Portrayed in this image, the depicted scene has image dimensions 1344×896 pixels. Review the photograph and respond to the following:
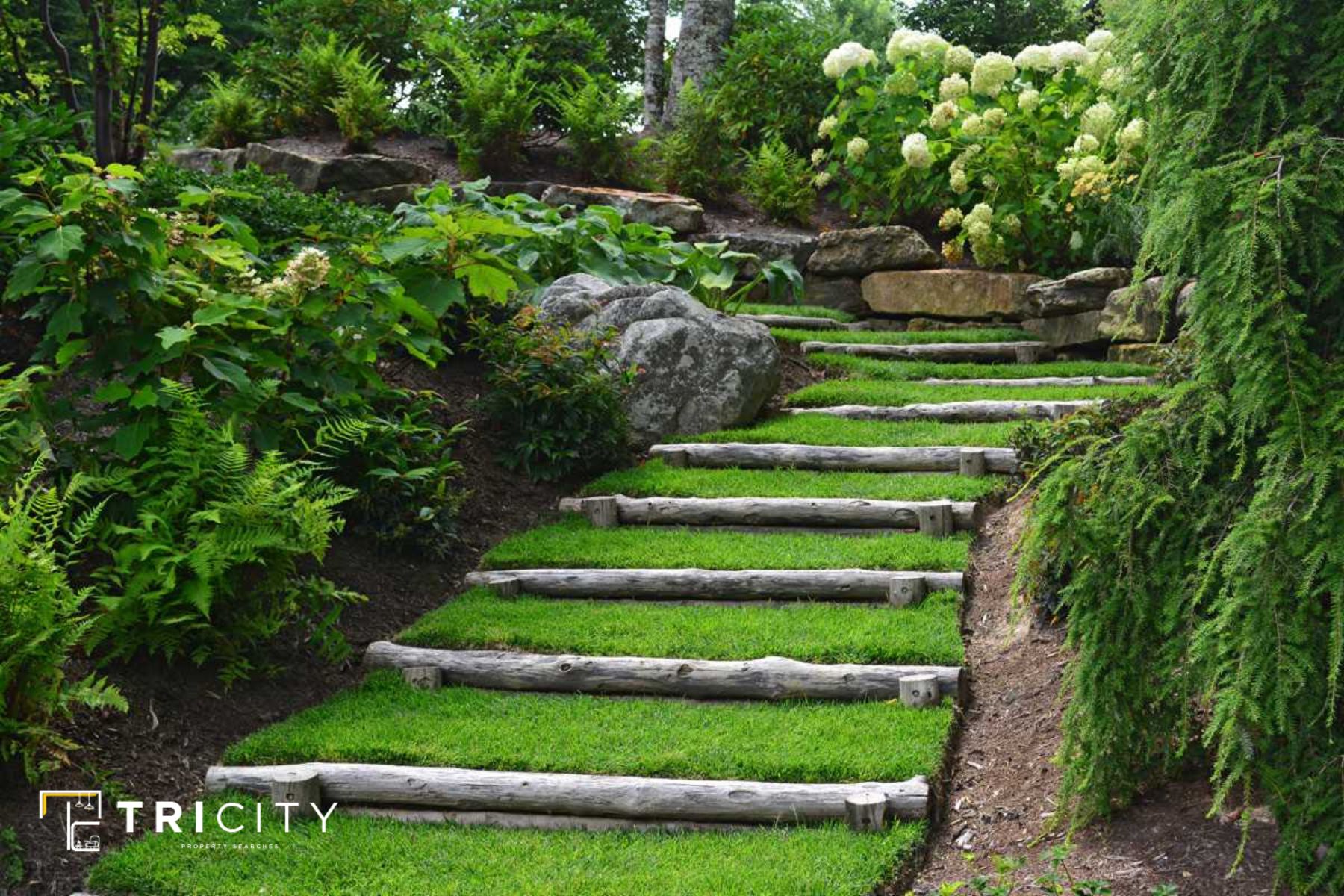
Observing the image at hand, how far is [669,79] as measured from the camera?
51.7 feet

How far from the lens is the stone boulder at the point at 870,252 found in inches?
455

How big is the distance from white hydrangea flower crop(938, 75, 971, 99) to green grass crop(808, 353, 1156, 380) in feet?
9.76

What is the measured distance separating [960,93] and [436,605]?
25.0 ft

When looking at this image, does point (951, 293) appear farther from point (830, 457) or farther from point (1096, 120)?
point (830, 457)

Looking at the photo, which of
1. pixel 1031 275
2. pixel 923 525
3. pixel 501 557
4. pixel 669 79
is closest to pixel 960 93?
pixel 1031 275

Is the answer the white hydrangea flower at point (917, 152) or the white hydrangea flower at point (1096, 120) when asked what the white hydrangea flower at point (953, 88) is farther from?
the white hydrangea flower at point (1096, 120)

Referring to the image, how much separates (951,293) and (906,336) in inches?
25.2

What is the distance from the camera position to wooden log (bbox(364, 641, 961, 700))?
224 inches

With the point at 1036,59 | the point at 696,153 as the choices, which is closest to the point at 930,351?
the point at 1036,59

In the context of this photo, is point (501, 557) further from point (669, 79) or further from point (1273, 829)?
point (669, 79)

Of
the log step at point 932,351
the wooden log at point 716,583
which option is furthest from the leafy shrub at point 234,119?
the wooden log at point 716,583

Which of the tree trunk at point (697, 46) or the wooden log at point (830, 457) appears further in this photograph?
the tree trunk at point (697, 46)

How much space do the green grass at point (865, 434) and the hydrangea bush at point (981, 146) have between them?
2.42m

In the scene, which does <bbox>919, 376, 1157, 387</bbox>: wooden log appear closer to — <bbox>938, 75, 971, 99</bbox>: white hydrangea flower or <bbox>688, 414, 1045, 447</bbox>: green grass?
<bbox>688, 414, 1045, 447</bbox>: green grass
